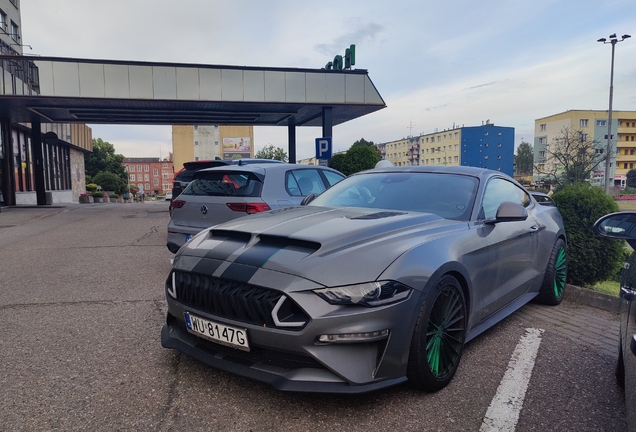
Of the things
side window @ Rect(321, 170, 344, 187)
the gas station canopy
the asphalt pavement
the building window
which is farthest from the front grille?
the building window

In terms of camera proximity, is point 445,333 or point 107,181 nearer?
point 445,333

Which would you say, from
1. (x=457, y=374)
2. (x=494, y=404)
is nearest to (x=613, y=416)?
(x=494, y=404)

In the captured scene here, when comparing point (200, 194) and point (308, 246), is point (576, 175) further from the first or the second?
point (308, 246)

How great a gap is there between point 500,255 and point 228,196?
3331 millimetres

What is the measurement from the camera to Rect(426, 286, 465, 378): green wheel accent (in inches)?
106

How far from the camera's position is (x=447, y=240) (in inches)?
116

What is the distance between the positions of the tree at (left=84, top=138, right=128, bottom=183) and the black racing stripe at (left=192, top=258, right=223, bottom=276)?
77525mm

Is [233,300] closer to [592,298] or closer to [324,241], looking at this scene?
[324,241]

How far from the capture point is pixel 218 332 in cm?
254

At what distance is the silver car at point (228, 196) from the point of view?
5.48 meters

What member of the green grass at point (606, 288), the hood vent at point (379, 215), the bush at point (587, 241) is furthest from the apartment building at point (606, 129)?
the hood vent at point (379, 215)

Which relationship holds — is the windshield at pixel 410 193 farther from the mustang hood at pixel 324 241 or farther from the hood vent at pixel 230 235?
the hood vent at pixel 230 235

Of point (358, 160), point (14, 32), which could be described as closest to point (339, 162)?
point (358, 160)

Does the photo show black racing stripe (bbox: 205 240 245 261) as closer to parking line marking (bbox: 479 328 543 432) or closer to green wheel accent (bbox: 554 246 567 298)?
parking line marking (bbox: 479 328 543 432)
